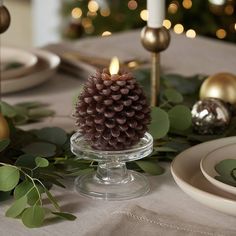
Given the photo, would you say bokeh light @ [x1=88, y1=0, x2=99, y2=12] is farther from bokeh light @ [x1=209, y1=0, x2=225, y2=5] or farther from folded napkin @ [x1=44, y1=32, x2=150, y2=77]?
folded napkin @ [x1=44, y1=32, x2=150, y2=77]

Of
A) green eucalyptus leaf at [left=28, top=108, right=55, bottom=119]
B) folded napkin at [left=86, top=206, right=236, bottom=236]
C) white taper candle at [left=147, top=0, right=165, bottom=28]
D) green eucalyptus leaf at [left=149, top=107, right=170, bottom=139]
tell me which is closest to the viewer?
folded napkin at [left=86, top=206, right=236, bottom=236]

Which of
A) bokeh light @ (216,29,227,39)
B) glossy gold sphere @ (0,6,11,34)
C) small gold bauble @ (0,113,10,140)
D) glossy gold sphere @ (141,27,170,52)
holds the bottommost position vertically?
bokeh light @ (216,29,227,39)

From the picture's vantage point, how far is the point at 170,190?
91 centimetres

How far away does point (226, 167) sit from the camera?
2.90 feet

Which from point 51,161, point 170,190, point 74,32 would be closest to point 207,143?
point 170,190

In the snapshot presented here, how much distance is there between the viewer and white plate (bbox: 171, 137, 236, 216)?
0.79 m

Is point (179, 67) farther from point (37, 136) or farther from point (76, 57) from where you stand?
point (37, 136)

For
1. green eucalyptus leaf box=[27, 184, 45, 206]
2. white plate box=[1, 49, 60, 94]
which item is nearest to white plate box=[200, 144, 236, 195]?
green eucalyptus leaf box=[27, 184, 45, 206]

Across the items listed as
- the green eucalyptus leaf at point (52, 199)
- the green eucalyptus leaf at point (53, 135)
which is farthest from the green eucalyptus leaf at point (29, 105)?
the green eucalyptus leaf at point (52, 199)

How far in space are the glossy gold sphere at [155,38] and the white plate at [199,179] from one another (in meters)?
0.23

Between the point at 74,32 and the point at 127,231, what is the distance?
8.62 feet

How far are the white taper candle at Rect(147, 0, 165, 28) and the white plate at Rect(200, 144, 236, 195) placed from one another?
0.93ft

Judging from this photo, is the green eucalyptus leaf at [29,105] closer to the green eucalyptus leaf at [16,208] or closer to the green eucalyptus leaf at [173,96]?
the green eucalyptus leaf at [173,96]

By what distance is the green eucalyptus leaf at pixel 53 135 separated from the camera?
40.1 inches
